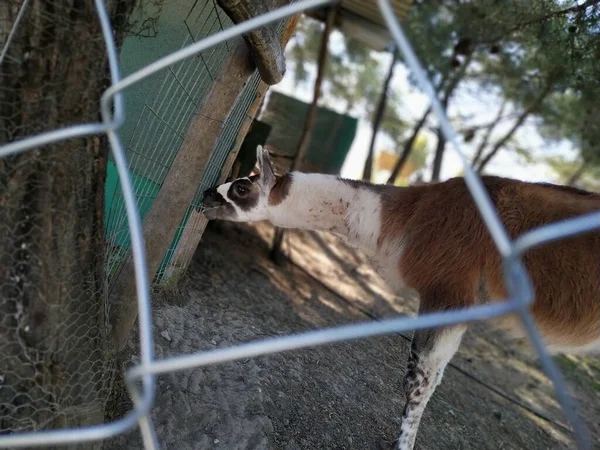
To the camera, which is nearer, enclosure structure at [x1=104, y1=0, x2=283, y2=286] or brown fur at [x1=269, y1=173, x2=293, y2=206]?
enclosure structure at [x1=104, y1=0, x2=283, y2=286]

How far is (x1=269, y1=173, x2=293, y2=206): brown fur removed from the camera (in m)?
4.20

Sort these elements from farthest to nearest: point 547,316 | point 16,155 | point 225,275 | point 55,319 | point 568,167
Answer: point 568,167
point 225,275
point 547,316
point 55,319
point 16,155

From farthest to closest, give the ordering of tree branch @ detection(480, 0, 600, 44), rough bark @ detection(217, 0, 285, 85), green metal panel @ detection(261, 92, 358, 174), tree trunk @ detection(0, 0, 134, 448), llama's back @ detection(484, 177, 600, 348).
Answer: green metal panel @ detection(261, 92, 358, 174)
tree branch @ detection(480, 0, 600, 44)
llama's back @ detection(484, 177, 600, 348)
rough bark @ detection(217, 0, 285, 85)
tree trunk @ detection(0, 0, 134, 448)

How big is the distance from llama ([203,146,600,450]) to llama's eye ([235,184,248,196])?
0.95 m

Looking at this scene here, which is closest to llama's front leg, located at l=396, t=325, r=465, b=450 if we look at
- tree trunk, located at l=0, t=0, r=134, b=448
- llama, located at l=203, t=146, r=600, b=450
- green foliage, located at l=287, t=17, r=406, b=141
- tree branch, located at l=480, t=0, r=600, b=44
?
llama, located at l=203, t=146, r=600, b=450

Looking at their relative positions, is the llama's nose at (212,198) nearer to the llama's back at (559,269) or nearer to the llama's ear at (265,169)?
the llama's ear at (265,169)

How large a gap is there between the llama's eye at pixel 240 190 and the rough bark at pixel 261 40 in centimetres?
102

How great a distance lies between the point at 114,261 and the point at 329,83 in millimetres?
17609

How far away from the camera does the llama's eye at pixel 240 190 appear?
4.26 m

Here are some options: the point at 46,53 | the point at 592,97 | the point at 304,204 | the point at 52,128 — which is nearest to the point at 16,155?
the point at 52,128

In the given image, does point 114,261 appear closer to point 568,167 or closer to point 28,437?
point 28,437

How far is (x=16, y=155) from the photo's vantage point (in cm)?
196

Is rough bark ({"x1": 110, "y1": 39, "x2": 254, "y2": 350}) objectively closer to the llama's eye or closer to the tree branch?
the llama's eye

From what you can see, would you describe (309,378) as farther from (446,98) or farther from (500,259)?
(446,98)
